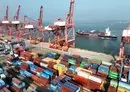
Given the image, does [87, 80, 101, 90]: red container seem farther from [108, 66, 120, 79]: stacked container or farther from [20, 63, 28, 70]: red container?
[20, 63, 28, 70]: red container

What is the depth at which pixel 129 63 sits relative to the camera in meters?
54.7

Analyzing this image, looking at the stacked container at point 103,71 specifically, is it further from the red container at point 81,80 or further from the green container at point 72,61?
the green container at point 72,61

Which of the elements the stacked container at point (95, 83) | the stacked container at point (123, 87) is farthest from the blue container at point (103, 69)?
the stacked container at point (123, 87)

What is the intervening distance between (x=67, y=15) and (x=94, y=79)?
4602 centimetres

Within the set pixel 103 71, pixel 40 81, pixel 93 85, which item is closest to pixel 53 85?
pixel 40 81

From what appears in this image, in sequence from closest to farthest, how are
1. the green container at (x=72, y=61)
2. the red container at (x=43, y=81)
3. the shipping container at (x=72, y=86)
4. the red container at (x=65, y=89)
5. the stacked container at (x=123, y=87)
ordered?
the red container at (x=65, y=89) → the shipping container at (x=72, y=86) → the stacked container at (x=123, y=87) → the red container at (x=43, y=81) → the green container at (x=72, y=61)

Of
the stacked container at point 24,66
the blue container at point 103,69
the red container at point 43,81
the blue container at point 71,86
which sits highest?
the blue container at point 103,69

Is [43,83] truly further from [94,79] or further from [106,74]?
[106,74]

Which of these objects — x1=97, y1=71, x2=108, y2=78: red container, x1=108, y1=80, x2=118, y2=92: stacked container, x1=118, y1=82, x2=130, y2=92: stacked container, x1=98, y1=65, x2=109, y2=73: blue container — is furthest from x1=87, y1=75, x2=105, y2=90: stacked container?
x1=98, y1=65, x2=109, y2=73: blue container

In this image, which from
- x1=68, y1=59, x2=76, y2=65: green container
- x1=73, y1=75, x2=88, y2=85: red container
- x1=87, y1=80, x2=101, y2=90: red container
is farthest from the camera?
x1=68, y1=59, x2=76, y2=65: green container

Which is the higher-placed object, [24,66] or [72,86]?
[24,66]

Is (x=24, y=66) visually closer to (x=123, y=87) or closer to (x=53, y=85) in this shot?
(x=53, y=85)

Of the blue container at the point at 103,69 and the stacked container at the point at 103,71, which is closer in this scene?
the stacked container at the point at 103,71

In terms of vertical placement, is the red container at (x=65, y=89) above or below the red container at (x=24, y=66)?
below
